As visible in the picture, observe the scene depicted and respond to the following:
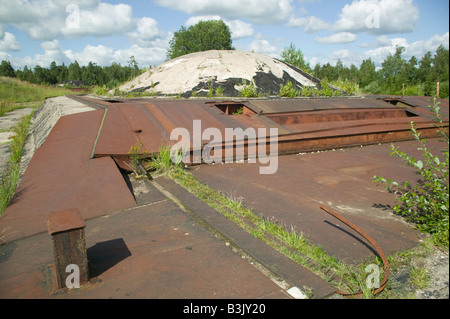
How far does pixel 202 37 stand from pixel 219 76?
33.5 metres

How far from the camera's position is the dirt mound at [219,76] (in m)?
8.18

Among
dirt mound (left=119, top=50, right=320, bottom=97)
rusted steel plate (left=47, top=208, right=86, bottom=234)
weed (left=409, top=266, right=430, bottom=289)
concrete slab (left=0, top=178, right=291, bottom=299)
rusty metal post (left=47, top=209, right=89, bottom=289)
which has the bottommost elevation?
weed (left=409, top=266, right=430, bottom=289)

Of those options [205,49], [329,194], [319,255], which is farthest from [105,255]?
[205,49]

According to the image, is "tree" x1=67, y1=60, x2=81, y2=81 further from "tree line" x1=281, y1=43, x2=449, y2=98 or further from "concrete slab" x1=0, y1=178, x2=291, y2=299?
"concrete slab" x1=0, y1=178, x2=291, y2=299

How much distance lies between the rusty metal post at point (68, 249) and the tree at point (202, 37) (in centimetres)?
3865

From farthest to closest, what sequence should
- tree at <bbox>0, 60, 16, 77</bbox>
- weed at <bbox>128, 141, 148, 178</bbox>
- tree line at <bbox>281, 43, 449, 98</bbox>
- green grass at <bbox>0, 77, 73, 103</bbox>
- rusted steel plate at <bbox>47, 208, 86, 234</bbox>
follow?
1. tree at <bbox>0, 60, 16, 77</bbox>
2. green grass at <bbox>0, 77, 73, 103</bbox>
3. tree line at <bbox>281, 43, 449, 98</bbox>
4. weed at <bbox>128, 141, 148, 178</bbox>
5. rusted steel plate at <bbox>47, 208, 86, 234</bbox>

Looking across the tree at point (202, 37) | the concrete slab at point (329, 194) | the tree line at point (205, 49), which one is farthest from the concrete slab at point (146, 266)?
the tree at point (202, 37)

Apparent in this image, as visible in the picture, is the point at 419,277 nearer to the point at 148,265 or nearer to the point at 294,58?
the point at 148,265

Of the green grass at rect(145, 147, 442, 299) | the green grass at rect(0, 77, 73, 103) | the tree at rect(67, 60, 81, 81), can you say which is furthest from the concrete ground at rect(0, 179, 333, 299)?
the tree at rect(67, 60, 81, 81)

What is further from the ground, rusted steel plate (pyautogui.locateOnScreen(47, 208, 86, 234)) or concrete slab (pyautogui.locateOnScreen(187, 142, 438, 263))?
rusted steel plate (pyautogui.locateOnScreen(47, 208, 86, 234))

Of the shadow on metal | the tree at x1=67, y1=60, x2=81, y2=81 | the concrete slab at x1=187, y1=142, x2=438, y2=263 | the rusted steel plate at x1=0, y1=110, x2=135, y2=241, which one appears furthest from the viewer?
the tree at x1=67, y1=60, x2=81, y2=81

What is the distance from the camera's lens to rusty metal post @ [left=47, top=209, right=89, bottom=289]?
1.69m

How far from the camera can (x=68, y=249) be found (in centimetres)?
172

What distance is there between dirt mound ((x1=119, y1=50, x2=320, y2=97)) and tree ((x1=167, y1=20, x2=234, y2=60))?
30052mm
